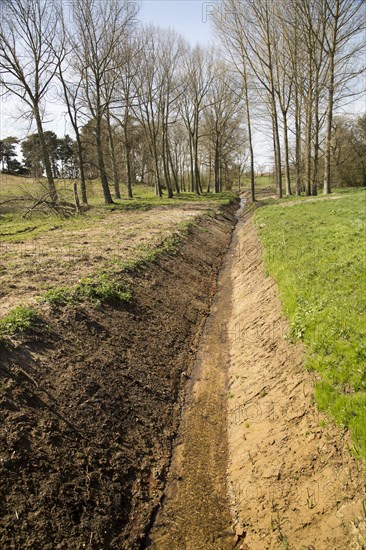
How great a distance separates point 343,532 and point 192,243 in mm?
13294

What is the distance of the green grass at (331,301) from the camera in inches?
199

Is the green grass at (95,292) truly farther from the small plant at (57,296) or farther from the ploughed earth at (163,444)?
the ploughed earth at (163,444)

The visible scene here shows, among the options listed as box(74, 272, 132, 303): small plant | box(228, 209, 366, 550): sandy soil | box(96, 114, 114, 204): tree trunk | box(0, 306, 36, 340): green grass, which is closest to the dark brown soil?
box(0, 306, 36, 340): green grass

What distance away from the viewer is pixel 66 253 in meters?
12.0

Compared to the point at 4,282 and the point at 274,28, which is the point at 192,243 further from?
the point at 274,28

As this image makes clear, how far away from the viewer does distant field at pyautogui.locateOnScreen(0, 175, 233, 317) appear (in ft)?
29.9

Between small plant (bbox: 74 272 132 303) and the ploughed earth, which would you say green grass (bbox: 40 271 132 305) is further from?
the ploughed earth

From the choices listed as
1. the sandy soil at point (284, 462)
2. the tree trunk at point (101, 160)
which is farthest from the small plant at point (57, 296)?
the tree trunk at point (101, 160)

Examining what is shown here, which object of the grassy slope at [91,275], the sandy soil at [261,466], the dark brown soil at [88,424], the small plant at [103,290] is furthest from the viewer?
the small plant at [103,290]

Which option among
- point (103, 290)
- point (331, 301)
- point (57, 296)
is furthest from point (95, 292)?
point (331, 301)

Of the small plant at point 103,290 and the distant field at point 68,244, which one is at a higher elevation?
the distant field at point 68,244

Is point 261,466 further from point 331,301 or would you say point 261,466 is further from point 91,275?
point 91,275

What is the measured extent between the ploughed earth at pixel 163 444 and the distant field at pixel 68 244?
159 cm

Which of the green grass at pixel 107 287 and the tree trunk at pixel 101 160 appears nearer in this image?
the green grass at pixel 107 287
